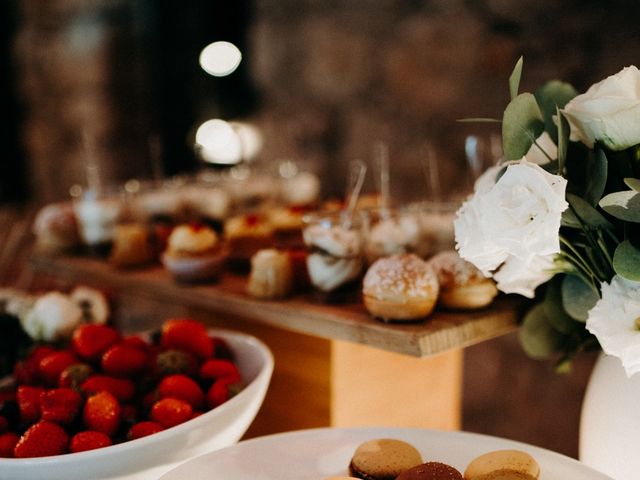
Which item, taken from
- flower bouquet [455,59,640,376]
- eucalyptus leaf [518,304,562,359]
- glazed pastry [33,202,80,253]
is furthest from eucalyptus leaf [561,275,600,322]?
glazed pastry [33,202,80,253]

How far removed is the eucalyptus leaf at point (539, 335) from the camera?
1.13 m

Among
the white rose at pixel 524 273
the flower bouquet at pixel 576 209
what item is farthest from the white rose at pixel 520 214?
the white rose at pixel 524 273

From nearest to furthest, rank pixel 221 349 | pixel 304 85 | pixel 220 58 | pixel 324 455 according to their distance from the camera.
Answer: pixel 324 455 < pixel 221 349 < pixel 304 85 < pixel 220 58

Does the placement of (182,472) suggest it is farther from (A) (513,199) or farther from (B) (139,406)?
(A) (513,199)

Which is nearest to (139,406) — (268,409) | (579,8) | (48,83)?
(268,409)

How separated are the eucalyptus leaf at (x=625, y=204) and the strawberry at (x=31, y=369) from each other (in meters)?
0.93

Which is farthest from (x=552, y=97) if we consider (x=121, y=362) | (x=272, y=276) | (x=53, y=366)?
(x=53, y=366)

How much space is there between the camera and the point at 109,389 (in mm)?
1028

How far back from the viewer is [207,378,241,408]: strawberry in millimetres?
1030

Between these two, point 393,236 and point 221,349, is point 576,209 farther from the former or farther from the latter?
point 221,349

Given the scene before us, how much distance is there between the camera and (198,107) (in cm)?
386

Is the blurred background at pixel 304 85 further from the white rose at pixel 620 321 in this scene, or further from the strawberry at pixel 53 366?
the strawberry at pixel 53 366

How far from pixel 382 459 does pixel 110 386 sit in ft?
1.49

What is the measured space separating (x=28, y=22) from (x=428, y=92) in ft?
9.12
